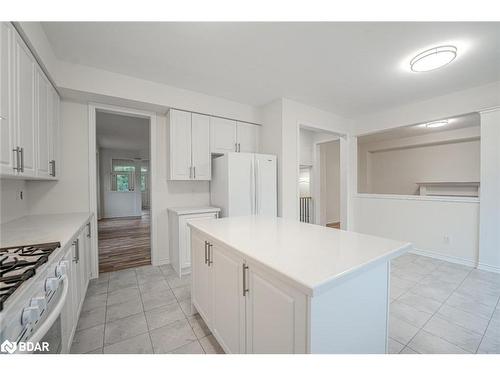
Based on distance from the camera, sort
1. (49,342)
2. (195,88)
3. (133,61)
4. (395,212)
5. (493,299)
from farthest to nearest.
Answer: (395,212) → (195,88) → (133,61) → (493,299) → (49,342)

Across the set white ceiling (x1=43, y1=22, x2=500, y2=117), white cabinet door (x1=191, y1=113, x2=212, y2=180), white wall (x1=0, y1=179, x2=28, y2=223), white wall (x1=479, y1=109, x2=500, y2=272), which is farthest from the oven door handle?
white wall (x1=479, y1=109, x2=500, y2=272)

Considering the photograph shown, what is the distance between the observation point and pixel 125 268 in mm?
3031

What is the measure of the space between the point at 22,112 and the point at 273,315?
2157 millimetres

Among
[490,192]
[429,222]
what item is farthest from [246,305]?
[429,222]

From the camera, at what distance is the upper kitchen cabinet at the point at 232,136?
130 inches

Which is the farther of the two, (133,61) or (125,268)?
(125,268)

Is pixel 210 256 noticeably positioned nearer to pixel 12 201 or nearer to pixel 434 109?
pixel 12 201

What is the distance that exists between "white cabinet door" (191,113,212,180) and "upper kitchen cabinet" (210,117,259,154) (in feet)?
0.32

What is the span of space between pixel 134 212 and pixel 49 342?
7.52 m

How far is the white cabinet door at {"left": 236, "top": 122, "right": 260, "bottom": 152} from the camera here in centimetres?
354

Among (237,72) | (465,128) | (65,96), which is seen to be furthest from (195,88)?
(465,128)

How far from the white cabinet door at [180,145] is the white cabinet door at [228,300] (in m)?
1.82

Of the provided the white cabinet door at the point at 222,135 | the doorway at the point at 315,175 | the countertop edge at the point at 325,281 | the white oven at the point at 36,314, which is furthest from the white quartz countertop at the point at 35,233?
the doorway at the point at 315,175
